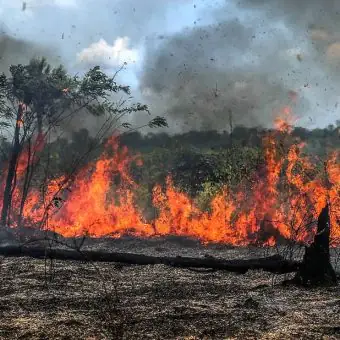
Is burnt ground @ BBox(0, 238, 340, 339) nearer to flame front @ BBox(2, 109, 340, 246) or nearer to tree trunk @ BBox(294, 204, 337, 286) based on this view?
tree trunk @ BBox(294, 204, 337, 286)

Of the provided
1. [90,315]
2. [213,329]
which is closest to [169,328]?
[213,329]

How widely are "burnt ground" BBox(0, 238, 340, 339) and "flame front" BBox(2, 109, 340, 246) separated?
9.19m

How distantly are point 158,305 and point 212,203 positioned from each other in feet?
49.9

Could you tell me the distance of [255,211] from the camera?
2031cm

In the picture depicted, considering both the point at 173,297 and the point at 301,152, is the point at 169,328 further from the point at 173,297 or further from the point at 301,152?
the point at 301,152

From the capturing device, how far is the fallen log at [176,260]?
33.9 feet

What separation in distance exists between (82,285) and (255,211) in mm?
12944

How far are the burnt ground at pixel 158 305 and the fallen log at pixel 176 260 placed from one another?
30 centimetres

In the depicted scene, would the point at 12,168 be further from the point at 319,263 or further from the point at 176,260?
the point at 319,263

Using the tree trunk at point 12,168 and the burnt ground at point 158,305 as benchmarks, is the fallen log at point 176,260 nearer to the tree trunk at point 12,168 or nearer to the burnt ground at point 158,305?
the burnt ground at point 158,305

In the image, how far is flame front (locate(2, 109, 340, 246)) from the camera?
64.4 ft

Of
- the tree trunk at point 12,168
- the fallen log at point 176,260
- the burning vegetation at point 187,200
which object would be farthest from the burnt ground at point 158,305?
the tree trunk at point 12,168

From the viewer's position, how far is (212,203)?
2194 cm

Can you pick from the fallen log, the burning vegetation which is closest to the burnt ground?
the fallen log
